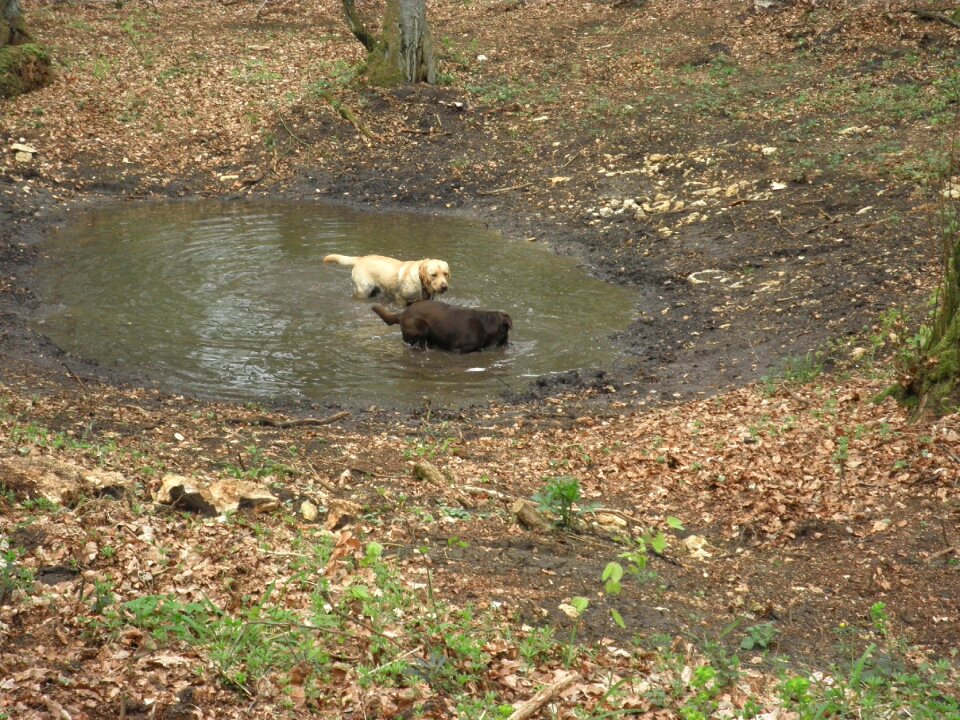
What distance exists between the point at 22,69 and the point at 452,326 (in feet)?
47.7

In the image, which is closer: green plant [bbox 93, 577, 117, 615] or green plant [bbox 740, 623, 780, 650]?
green plant [bbox 93, 577, 117, 615]

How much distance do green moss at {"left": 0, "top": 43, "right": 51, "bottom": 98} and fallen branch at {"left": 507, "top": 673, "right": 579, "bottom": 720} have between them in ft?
67.6

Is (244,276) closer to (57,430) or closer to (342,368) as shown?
(342,368)

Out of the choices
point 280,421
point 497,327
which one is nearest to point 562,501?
point 280,421

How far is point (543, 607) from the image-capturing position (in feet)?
20.1

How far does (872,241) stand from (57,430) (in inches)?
417

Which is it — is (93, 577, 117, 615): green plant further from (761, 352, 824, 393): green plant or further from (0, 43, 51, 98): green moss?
(0, 43, 51, 98): green moss

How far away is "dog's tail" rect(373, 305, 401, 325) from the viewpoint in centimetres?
1271

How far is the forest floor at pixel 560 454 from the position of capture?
5.18 m

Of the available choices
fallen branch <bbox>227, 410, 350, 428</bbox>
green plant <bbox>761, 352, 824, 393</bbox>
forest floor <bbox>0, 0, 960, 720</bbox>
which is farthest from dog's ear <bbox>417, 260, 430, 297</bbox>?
green plant <bbox>761, 352, 824, 393</bbox>

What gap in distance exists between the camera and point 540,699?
4859 mm

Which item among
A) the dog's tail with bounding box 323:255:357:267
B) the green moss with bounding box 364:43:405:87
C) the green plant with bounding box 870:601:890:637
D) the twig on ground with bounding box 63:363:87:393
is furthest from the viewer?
the green moss with bounding box 364:43:405:87

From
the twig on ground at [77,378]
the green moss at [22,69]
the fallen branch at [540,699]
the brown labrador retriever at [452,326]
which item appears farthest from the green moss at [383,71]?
the fallen branch at [540,699]

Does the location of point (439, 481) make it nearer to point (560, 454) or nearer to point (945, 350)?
point (560, 454)
